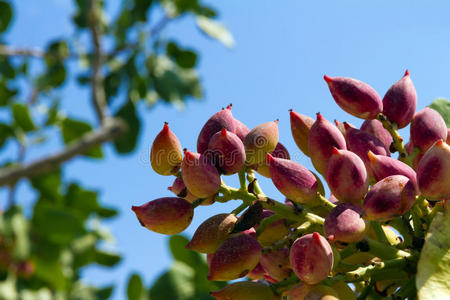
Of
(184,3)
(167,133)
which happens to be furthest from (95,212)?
(167,133)

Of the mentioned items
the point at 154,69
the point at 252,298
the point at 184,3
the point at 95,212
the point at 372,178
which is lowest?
the point at 95,212

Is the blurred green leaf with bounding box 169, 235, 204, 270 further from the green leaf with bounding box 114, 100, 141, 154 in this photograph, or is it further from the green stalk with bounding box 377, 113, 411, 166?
the green leaf with bounding box 114, 100, 141, 154

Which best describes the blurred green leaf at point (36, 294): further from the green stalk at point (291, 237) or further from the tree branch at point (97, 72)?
the green stalk at point (291, 237)

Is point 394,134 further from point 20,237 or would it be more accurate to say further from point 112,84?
point 112,84

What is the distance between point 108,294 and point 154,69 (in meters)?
1.51

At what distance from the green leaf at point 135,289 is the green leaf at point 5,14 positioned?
2.34 m

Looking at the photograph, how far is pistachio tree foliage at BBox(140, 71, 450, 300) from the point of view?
19.1 inches

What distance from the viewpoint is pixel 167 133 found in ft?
1.88

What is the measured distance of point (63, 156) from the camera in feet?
5.84

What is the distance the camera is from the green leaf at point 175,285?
3.03 ft

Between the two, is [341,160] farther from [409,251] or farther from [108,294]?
[108,294]

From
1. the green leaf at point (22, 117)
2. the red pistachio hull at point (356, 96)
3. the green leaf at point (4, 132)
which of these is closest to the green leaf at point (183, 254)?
the red pistachio hull at point (356, 96)

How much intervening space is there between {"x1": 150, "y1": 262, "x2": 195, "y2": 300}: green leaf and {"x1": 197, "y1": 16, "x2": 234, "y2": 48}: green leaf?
7.36 feet

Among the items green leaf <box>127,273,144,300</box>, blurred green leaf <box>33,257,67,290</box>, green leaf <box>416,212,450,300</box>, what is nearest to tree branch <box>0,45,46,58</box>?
blurred green leaf <box>33,257,67,290</box>
